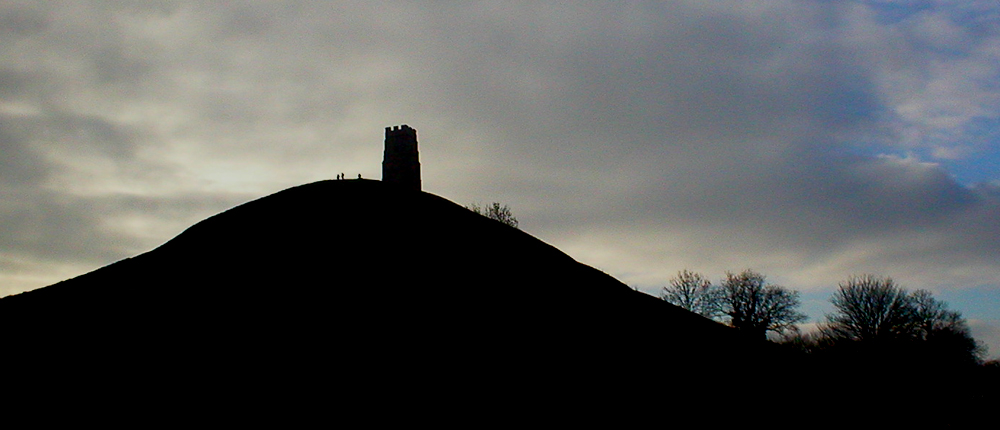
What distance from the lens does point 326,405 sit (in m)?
14.4

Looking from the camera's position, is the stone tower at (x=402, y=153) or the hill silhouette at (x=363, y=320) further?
the stone tower at (x=402, y=153)

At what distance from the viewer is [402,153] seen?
145 feet

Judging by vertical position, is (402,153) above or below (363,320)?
above

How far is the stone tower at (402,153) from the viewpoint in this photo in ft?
144

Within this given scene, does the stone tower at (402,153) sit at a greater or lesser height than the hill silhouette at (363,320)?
greater

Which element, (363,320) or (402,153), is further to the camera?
(402,153)

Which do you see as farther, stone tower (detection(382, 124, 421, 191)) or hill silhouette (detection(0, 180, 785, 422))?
stone tower (detection(382, 124, 421, 191))

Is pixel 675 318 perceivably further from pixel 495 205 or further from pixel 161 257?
pixel 495 205

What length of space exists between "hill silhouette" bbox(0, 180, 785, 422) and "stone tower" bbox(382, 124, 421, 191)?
19.5 metres

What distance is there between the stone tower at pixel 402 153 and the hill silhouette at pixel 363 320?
1949 centimetres

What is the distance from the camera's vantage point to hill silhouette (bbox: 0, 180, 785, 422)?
15.6 m

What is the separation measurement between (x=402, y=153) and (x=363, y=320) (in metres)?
28.0

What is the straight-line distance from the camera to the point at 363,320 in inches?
679

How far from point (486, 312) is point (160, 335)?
854 centimetres
